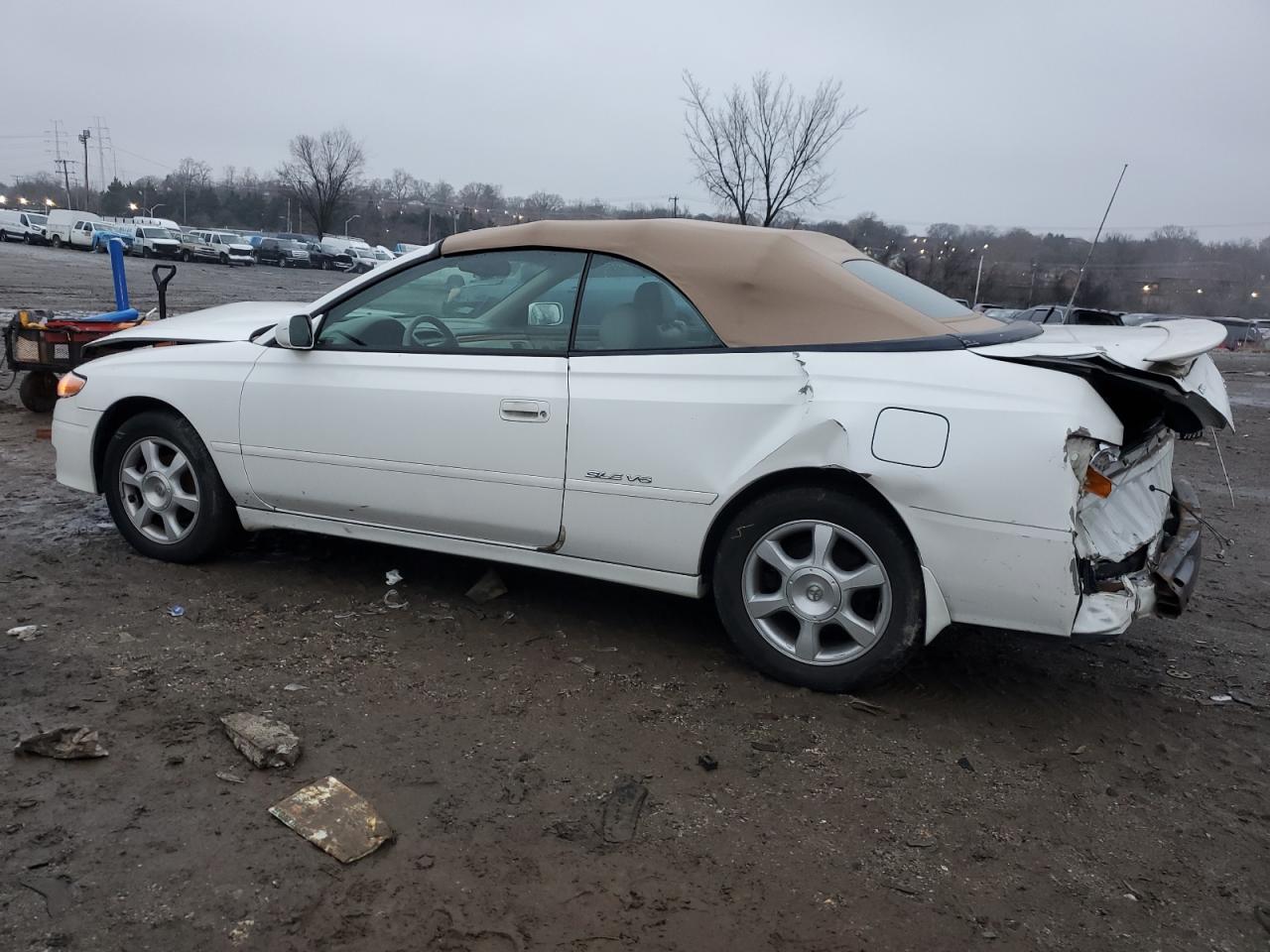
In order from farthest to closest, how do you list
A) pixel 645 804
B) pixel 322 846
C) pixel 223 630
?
pixel 223 630
pixel 645 804
pixel 322 846

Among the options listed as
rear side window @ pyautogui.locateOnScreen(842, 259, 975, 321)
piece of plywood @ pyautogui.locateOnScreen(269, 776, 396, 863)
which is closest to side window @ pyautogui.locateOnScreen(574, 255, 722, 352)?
rear side window @ pyautogui.locateOnScreen(842, 259, 975, 321)

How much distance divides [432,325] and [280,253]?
5377 cm

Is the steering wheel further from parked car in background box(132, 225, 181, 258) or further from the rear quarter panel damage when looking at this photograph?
parked car in background box(132, 225, 181, 258)

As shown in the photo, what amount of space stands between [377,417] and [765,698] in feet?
6.28

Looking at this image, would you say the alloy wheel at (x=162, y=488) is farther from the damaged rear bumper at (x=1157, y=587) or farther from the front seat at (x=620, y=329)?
the damaged rear bumper at (x=1157, y=587)

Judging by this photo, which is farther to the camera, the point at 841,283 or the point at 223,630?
the point at 223,630

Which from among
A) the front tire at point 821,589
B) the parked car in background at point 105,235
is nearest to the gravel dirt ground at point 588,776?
the front tire at point 821,589


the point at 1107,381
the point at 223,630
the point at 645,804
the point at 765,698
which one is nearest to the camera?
the point at 645,804

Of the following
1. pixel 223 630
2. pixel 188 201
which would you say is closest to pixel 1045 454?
pixel 223 630

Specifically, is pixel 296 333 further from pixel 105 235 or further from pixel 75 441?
pixel 105 235

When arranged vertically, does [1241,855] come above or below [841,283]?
below

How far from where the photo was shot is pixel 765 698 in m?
3.40

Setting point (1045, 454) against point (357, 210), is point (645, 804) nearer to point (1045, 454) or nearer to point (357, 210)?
point (1045, 454)

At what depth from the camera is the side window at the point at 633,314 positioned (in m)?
3.54
